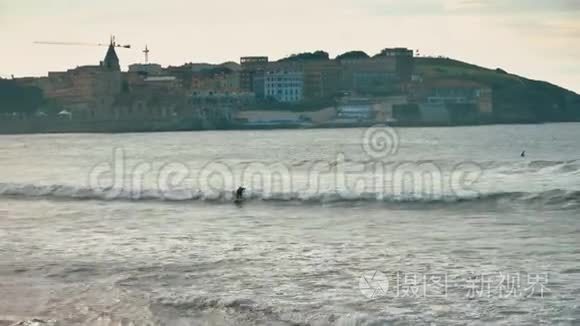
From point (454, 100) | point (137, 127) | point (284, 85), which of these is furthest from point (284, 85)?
point (137, 127)

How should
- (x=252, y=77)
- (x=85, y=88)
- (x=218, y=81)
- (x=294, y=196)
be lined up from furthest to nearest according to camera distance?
(x=252, y=77)
(x=218, y=81)
(x=85, y=88)
(x=294, y=196)

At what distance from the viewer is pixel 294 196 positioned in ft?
54.1

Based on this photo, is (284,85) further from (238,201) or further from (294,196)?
(238,201)

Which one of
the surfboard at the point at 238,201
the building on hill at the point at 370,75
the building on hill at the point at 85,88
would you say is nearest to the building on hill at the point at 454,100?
the building on hill at the point at 370,75

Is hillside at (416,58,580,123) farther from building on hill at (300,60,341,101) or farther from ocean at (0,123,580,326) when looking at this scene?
ocean at (0,123,580,326)

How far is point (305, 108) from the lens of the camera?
98.1m

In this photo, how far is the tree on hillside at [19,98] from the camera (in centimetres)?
10225

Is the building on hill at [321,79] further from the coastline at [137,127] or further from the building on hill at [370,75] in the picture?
the coastline at [137,127]

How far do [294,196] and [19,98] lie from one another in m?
93.0

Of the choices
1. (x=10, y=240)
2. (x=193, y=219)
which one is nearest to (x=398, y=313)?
(x=10, y=240)

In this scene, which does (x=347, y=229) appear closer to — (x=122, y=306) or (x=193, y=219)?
(x=193, y=219)

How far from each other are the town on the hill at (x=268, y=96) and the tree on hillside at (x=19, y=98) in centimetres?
11

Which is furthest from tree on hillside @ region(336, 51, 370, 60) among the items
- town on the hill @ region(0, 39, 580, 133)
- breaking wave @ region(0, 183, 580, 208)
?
breaking wave @ region(0, 183, 580, 208)

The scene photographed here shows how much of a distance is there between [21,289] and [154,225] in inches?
186
